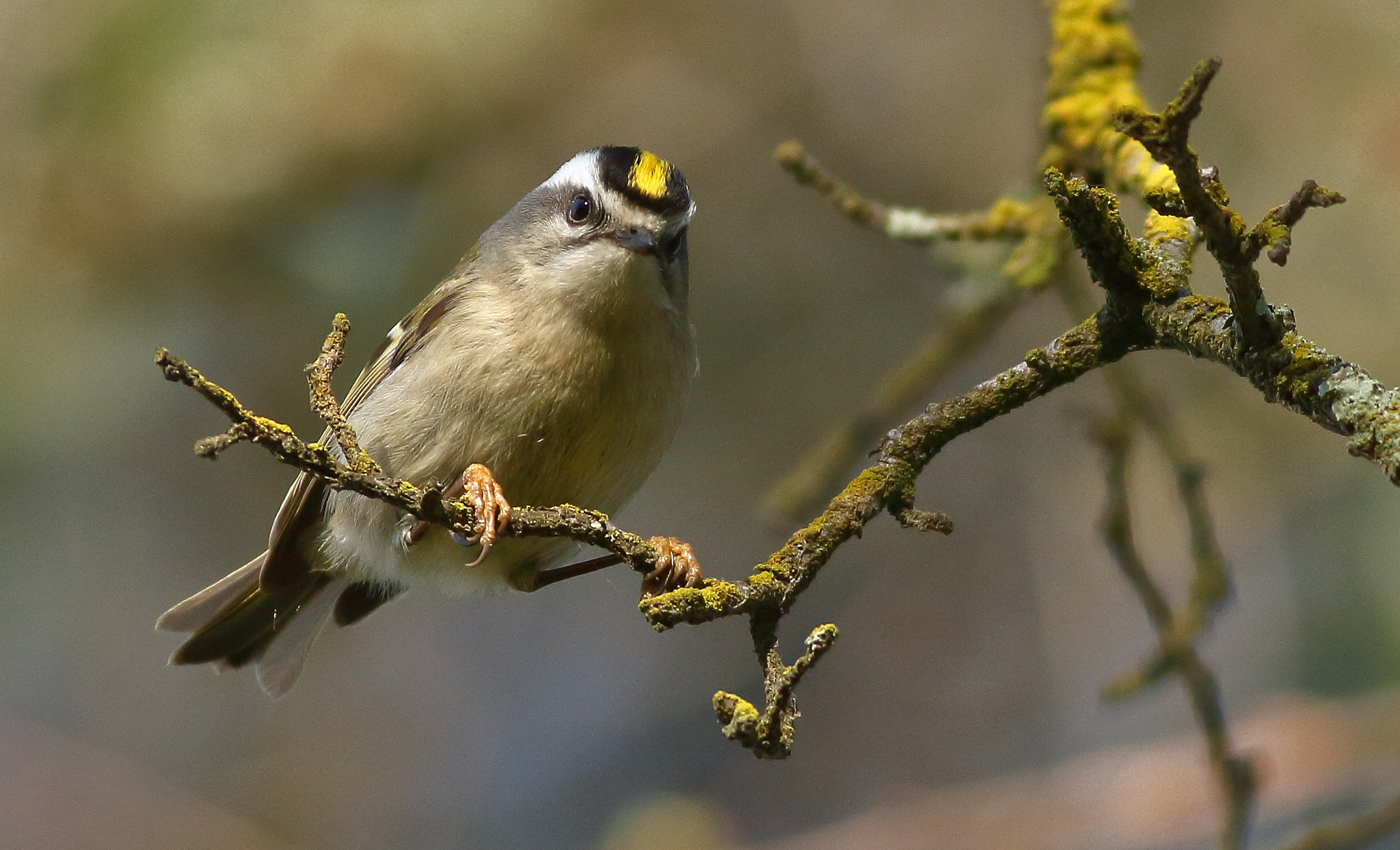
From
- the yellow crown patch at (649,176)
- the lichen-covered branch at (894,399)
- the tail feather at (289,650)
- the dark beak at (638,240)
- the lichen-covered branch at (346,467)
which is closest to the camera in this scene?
the lichen-covered branch at (346,467)

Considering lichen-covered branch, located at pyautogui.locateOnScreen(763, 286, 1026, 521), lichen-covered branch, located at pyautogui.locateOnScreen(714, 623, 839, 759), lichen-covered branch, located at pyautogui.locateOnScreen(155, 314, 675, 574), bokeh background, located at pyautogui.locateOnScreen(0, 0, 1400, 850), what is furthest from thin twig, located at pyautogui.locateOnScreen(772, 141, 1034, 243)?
lichen-covered branch, located at pyautogui.locateOnScreen(714, 623, 839, 759)

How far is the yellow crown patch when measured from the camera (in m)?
3.46

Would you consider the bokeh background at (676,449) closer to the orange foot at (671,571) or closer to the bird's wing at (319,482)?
the bird's wing at (319,482)

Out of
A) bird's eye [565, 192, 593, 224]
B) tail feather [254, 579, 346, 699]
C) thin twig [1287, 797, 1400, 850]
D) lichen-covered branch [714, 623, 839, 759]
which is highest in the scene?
bird's eye [565, 192, 593, 224]

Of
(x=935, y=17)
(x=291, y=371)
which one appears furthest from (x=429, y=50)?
(x=935, y=17)

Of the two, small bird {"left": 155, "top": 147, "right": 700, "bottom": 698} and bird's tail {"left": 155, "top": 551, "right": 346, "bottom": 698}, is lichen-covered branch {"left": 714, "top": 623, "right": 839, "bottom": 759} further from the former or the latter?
bird's tail {"left": 155, "top": 551, "right": 346, "bottom": 698}

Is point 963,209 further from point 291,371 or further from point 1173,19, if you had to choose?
point 291,371

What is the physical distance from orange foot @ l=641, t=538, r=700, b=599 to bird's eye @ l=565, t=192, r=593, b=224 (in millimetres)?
1126

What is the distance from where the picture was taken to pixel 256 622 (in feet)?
13.7

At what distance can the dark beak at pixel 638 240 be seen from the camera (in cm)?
327

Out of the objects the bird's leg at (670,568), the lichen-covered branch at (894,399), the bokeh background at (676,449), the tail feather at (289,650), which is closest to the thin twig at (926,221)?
the lichen-covered branch at (894,399)

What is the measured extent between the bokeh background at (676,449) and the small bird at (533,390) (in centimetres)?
123

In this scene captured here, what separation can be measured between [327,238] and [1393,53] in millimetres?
4414

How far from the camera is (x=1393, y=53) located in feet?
16.3
